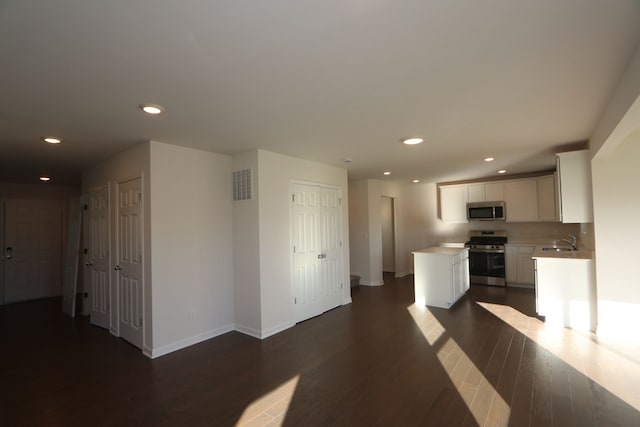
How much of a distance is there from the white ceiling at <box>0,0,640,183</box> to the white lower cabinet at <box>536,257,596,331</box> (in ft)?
5.54

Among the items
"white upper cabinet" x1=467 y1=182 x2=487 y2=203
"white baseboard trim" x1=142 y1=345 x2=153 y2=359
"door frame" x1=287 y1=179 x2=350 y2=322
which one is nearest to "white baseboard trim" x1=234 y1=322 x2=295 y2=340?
"door frame" x1=287 y1=179 x2=350 y2=322

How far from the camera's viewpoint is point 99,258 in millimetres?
4449

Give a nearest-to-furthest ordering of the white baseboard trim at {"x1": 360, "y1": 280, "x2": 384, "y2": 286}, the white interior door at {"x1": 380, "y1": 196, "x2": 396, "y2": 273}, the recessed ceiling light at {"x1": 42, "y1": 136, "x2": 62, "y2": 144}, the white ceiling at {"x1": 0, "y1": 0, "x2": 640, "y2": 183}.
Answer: the white ceiling at {"x1": 0, "y1": 0, "x2": 640, "y2": 183} → the recessed ceiling light at {"x1": 42, "y1": 136, "x2": 62, "y2": 144} → the white baseboard trim at {"x1": 360, "y1": 280, "x2": 384, "y2": 286} → the white interior door at {"x1": 380, "y1": 196, "x2": 396, "y2": 273}

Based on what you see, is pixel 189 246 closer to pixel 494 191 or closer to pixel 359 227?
pixel 359 227

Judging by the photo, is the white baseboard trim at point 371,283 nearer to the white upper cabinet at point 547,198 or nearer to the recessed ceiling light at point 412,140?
the white upper cabinet at point 547,198

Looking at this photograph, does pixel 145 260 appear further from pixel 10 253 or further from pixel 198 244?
pixel 10 253

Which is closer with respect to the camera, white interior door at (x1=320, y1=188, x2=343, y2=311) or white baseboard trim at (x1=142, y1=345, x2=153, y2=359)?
white baseboard trim at (x1=142, y1=345, x2=153, y2=359)

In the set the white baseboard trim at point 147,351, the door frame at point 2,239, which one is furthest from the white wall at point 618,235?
the door frame at point 2,239

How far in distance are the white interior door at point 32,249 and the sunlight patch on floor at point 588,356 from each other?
27.7 ft

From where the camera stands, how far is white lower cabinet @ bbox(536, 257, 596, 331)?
12.4ft

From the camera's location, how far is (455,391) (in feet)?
8.25

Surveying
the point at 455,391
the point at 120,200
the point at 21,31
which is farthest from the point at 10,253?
the point at 455,391

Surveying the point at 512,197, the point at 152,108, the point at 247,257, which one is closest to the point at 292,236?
the point at 247,257

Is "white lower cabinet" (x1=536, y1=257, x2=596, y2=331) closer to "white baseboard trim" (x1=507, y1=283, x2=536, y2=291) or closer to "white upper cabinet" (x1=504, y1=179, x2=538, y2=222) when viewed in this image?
"white baseboard trim" (x1=507, y1=283, x2=536, y2=291)
